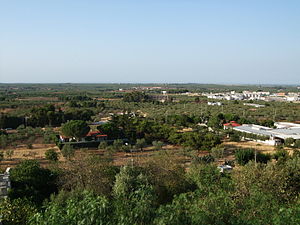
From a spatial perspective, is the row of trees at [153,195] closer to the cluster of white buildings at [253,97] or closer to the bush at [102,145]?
the bush at [102,145]

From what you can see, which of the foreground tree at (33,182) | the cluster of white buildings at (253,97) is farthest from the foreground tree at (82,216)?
the cluster of white buildings at (253,97)

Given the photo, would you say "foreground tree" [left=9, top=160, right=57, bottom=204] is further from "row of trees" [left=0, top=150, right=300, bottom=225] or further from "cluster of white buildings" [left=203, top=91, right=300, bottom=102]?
"cluster of white buildings" [left=203, top=91, right=300, bottom=102]

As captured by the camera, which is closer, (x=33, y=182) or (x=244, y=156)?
(x=33, y=182)

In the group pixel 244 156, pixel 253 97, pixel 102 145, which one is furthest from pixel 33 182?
pixel 253 97

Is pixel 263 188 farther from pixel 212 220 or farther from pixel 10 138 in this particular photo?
pixel 10 138

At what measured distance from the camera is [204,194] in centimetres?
1078

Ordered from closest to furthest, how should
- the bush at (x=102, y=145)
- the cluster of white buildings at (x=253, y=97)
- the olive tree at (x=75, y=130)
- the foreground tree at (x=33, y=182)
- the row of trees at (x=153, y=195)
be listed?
the row of trees at (x=153, y=195), the foreground tree at (x=33, y=182), the bush at (x=102, y=145), the olive tree at (x=75, y=130), the cluster of white buildings at (x=253, y=97)

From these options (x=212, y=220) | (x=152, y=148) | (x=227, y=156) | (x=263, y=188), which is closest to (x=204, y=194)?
(x=263, y=188)

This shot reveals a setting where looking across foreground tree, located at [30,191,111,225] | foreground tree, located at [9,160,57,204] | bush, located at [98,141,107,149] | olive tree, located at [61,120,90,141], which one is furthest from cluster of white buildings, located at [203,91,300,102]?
foreground tree, located at [30,191,111,225]

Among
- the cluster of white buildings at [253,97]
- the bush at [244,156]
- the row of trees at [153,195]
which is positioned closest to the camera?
the row of trees at [153,195]

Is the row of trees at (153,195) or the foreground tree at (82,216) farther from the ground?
the foreground tree at (82,216)

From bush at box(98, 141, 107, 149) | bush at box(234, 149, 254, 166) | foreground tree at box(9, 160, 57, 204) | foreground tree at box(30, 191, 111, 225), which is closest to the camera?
foreground tree at box(30, 191, 111, 225)

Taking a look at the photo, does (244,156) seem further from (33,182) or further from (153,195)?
(33,182)

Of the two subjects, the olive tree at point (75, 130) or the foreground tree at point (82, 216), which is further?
the olive tree at point (75, 130)
